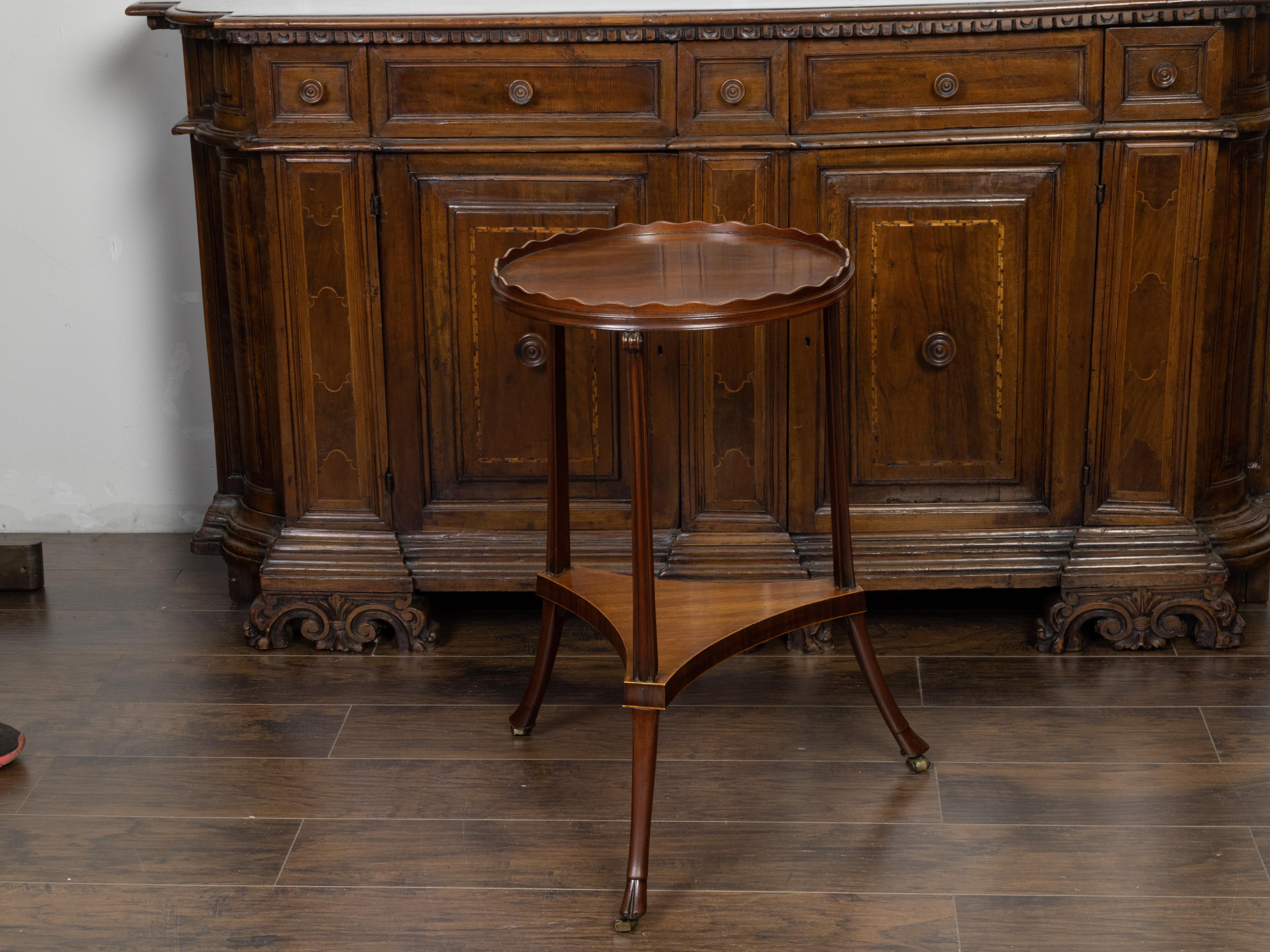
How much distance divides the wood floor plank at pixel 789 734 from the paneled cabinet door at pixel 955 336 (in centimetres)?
44

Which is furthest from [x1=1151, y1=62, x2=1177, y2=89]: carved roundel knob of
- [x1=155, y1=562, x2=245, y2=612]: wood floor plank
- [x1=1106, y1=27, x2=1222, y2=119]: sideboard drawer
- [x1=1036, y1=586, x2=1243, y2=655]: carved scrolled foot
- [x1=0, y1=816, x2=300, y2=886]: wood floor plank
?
[x1=155, y1=562, x2=245, y2=612]: wood floor plank

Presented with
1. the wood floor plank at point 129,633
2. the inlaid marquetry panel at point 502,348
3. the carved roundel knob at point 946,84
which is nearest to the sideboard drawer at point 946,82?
the carved roundel knob at point 946,84

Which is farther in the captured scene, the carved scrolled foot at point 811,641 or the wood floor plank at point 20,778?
the carved scrolled foot at point 811,641

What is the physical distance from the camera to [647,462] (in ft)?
7.59

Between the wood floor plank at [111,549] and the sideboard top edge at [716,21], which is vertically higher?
the sideboard top edge at [716,21]

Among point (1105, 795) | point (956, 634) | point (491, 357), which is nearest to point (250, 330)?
point (491, 357)

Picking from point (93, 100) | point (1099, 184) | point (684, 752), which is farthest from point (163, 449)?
point (1099, 184)

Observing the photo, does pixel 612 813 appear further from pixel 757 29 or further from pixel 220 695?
Result: pixel 757 29

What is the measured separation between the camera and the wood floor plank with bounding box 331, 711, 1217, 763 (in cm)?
276

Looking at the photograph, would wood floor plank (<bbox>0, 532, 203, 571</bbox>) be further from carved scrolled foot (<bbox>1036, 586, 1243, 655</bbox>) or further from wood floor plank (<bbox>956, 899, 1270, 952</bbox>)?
wood floor plank (<bbox>956, 899, 1270, 952</bbox>)

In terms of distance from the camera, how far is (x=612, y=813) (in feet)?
8.52

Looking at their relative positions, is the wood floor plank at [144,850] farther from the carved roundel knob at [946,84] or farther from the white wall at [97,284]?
the carved roundel knob at [946,84]

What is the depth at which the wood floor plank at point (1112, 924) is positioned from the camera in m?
2.23

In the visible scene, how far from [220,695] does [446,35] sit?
1346mm
